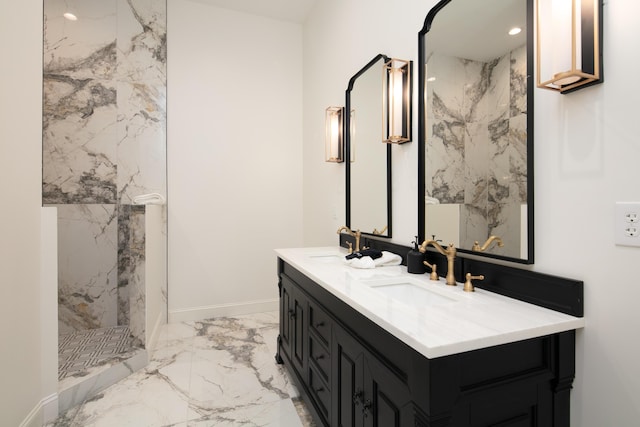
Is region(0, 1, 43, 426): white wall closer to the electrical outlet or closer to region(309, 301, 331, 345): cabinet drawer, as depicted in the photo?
region(309, 301, 331, 345): cabinet drawer

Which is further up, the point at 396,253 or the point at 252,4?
the point at 252,4

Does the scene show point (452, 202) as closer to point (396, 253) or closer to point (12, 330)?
point (396, 253)

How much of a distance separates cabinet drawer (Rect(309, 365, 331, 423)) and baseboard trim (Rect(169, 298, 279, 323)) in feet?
6.37

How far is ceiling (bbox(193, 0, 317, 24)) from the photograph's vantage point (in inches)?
130

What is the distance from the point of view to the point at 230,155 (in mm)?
3459

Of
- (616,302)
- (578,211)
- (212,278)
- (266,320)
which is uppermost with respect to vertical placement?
(578,211)

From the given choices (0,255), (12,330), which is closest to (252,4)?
Answer: (0,255)

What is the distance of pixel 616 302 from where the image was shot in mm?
926

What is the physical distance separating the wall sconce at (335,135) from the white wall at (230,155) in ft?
3.36

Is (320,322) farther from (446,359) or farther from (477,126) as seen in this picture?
(477,126)

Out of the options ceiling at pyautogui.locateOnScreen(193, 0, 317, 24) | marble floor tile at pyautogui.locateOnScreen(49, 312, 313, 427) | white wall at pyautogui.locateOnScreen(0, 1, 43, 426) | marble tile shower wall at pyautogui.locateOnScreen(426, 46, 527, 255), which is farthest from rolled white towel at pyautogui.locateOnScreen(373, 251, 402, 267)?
ceiling at pyautogui.locateOnScreen(193, 0, 317, 24)

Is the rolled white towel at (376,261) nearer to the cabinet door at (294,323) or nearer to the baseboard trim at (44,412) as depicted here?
the cabinet door at (294,323)

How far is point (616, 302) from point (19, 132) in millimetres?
2431

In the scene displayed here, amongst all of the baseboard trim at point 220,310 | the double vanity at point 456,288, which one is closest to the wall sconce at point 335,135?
the double vanity at point 456,288
